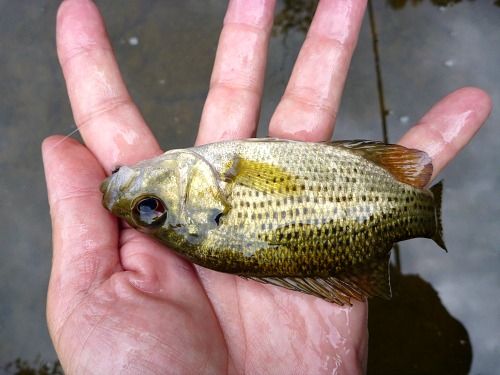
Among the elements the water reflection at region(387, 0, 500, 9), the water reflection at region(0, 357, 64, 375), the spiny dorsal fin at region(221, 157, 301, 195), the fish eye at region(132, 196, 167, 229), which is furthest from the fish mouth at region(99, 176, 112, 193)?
the water reflection at region(387, 0, 500, 9)

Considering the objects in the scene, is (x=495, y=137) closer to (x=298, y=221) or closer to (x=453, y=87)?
(x=453, y=87)

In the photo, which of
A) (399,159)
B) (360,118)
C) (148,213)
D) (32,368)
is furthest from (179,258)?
(360,118)

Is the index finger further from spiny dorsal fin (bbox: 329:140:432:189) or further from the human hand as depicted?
spiny dorsal fin (bbox: 329:140:432:189)

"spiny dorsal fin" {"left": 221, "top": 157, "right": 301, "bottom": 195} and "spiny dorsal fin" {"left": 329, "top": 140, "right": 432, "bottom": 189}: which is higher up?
"spiny dorsal fin" {"left": 329, "top": 140, "right": 432, "bottom": 189}

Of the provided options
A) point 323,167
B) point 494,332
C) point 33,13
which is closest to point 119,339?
point 323,167

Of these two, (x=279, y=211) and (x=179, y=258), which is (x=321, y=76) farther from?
(x=179, y=258)

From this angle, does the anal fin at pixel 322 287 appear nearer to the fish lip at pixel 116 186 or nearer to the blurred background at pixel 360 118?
the fish lip at pixel 116 186
